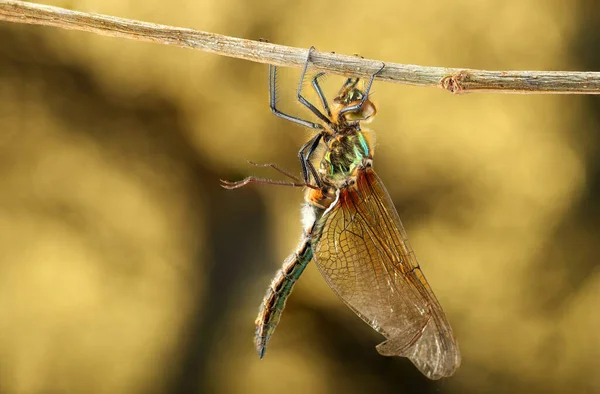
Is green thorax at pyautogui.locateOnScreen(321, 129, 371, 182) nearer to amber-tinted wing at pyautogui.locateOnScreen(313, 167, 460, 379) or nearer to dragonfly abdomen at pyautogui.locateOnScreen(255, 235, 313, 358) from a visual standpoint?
amber-tinted wing at pyautogui.locateOnScreen(313, 167, 460, 379)

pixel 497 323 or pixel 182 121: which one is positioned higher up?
pixel 182 121

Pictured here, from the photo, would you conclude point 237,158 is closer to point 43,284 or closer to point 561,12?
point 43,284

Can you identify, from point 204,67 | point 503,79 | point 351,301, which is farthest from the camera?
point 204,67

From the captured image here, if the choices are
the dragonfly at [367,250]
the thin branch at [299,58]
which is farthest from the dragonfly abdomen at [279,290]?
the thin branch at [299,58]

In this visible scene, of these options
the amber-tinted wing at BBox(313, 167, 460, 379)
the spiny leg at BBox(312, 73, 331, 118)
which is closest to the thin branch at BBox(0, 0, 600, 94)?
the spiny leg at BBox(312, 73, 331, 118)

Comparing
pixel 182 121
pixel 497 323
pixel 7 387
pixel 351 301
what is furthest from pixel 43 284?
→ pixel 497 323

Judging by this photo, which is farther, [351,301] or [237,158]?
[237,158]
